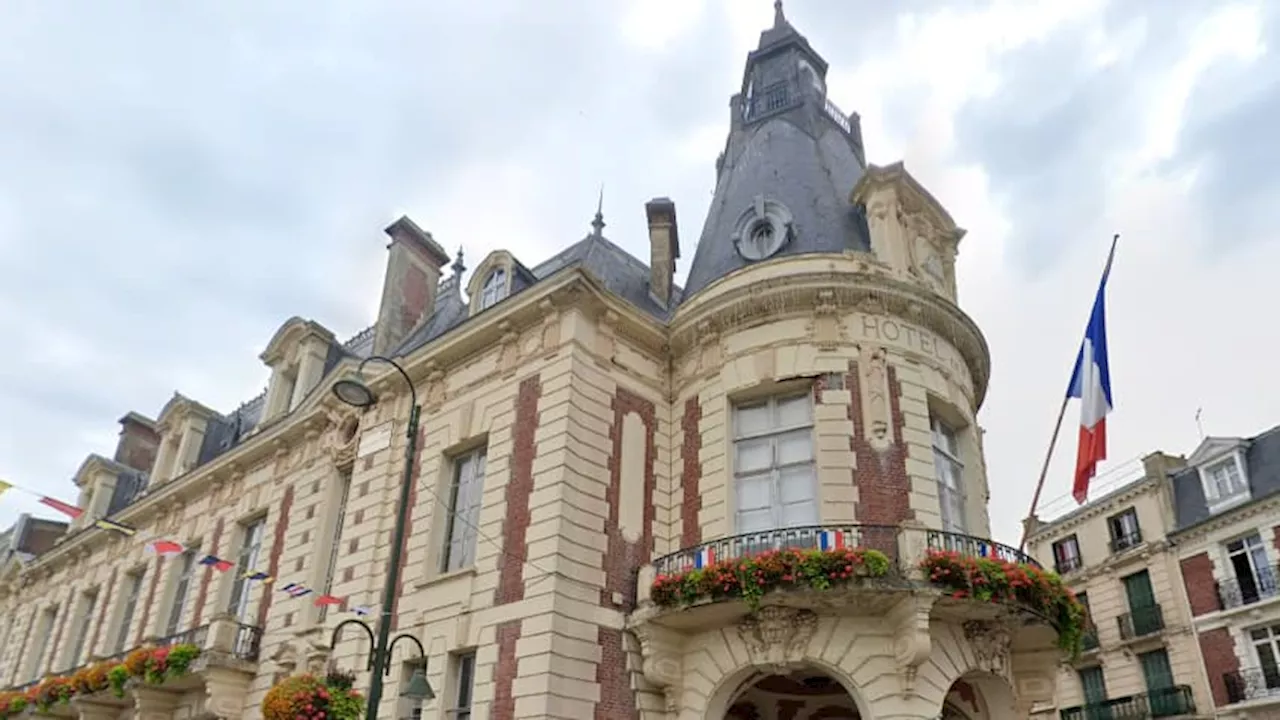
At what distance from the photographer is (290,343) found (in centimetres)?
2322

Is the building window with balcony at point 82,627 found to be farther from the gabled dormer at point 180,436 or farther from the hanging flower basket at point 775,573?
the hanging flower basket at point 775,573

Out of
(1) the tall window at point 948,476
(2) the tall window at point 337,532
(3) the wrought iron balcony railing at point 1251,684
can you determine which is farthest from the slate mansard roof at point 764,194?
(3) the wrought iron balcony railing at point 1251,684

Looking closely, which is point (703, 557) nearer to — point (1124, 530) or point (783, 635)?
point (783, 635)

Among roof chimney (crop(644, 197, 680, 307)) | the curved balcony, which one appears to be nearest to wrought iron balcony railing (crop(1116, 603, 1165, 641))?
the curved balcony

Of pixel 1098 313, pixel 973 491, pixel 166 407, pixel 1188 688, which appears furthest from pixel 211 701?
pixel 1188 688

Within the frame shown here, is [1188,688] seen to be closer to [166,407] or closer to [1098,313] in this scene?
[1098,313]

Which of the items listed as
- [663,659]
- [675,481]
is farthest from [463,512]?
[663,659]

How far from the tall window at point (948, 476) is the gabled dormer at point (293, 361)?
14134 millimetres

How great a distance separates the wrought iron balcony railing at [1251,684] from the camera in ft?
82.4

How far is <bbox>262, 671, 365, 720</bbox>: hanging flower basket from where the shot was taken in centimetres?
1270

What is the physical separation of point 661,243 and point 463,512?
7.12 m

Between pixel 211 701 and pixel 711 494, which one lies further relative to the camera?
pixel 211 701

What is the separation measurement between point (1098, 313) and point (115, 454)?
A: 31.5 metres

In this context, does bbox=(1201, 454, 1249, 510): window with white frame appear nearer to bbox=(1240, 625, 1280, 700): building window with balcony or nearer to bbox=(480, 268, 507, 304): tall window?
bbox=(1240, 625, 1280, 700): building window with balcony
